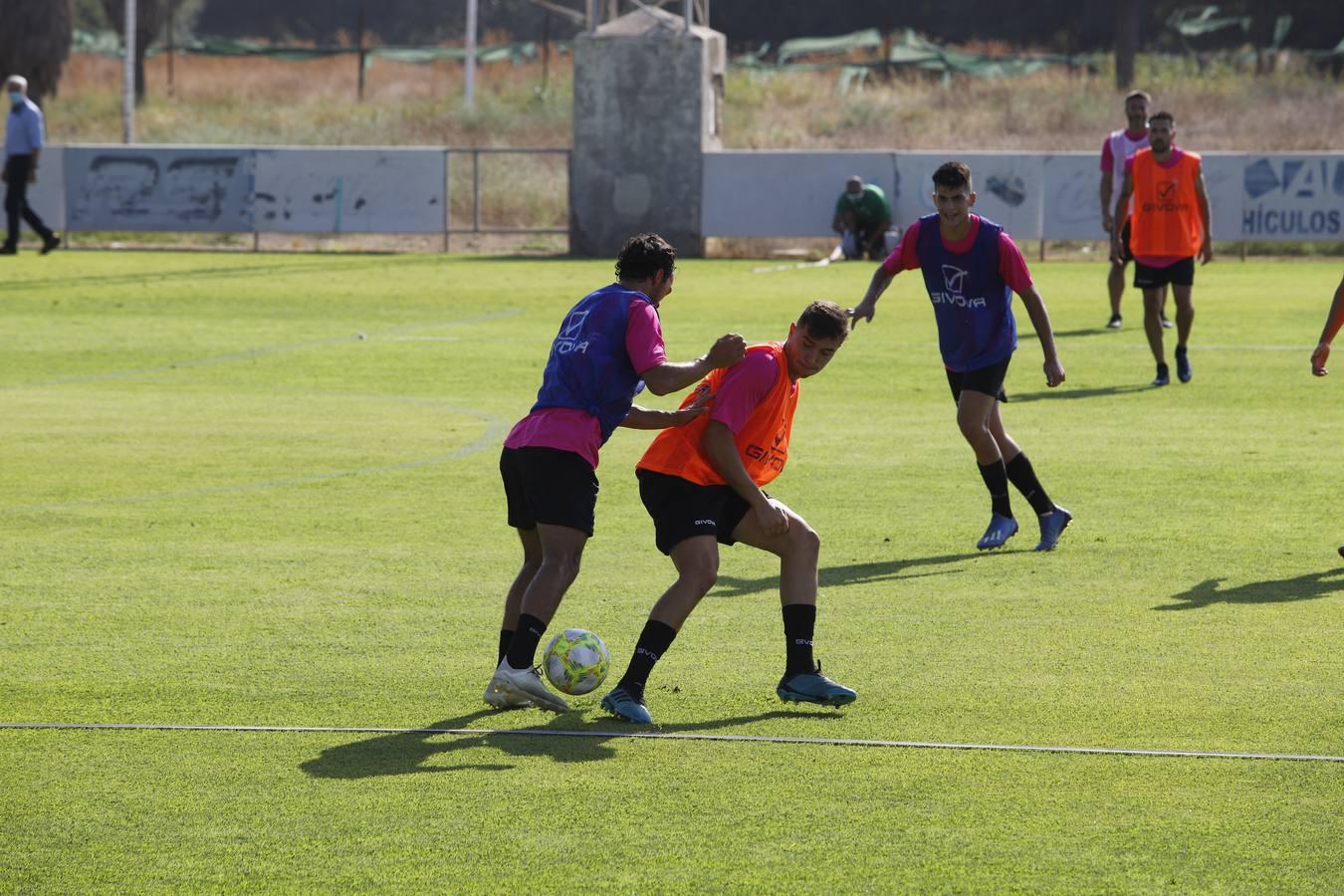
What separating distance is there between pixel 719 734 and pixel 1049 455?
668cm

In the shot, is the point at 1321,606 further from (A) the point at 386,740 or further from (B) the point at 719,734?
(A) the point at 386,740

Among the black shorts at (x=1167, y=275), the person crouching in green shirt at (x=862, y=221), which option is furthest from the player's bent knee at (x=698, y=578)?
the person crouching in green shirt at (x=862, y=221)

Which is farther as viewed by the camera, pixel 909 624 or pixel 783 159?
pixel 783 159

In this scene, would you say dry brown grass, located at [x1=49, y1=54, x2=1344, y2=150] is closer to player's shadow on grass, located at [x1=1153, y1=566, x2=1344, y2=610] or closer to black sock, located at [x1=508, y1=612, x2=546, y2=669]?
player's shadow on grass, located at [x1=1153, y1=566, x2=1344, y2=610]

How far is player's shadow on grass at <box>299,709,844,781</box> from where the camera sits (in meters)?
5.85

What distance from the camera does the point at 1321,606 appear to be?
8156mm

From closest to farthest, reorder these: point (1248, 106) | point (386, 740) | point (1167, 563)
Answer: point (386, 740) → point (1167, 563) → point (1248, 106)

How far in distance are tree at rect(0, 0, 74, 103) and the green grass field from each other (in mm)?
38479

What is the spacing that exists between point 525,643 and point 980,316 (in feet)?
13.9

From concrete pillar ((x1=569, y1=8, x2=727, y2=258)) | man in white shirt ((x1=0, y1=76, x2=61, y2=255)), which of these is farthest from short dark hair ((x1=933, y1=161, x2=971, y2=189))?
concrete pillar ((x1=569, y1=8, x2=727, y2=258))

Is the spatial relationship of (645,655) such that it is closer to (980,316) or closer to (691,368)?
(691,368)

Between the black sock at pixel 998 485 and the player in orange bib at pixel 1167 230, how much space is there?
637cm

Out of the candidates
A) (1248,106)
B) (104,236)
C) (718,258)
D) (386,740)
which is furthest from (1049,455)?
(1248,106)

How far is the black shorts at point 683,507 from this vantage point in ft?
21.4
